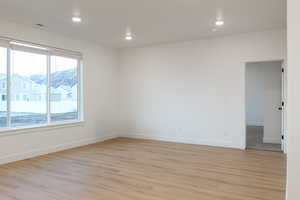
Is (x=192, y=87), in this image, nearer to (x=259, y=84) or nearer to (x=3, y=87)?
(x=3, y=87)

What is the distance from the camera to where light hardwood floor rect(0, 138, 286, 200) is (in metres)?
2.86

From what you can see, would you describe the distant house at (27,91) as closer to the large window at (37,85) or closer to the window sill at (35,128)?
the large window at (37,85)

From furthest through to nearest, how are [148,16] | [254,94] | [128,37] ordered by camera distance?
[254,94]
[128,37]
[148,16]

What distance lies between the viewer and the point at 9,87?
4359 millimetres

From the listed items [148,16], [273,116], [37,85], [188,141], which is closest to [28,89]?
[37,85]

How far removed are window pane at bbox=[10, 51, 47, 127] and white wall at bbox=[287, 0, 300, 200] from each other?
462cm

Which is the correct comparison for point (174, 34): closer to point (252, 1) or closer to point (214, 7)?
point (214, 7)

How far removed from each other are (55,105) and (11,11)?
218cm

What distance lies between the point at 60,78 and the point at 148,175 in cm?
328

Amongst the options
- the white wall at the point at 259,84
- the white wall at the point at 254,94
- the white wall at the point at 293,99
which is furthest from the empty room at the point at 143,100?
the white wall at the point at 254,94

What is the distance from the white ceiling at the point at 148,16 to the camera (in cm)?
354

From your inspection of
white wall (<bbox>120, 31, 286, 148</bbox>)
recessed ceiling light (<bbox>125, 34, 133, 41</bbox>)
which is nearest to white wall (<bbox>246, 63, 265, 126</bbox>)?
white wall (<bbox>120, 31, 286, 148</bbox>)

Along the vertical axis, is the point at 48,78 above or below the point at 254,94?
above

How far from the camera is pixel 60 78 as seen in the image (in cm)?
539
